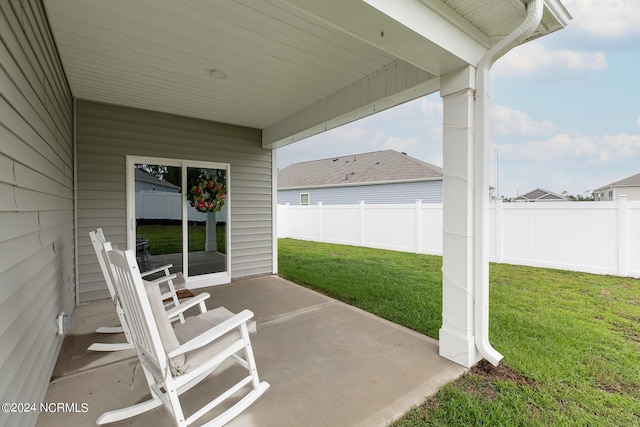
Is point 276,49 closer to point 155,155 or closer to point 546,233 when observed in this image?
point 155,155

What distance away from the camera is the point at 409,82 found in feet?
9.57

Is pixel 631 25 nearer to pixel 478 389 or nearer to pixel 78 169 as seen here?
pixel 478 389

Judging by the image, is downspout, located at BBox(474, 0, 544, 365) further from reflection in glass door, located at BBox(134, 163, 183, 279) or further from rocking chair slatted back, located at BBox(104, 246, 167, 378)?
reflection in glass door, located at BBox(134, 163, 183, 279)

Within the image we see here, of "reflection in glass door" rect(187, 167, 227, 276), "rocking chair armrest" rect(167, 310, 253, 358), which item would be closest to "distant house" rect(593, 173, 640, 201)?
"reflection in glass door" rect(187, 167, 227, 276)

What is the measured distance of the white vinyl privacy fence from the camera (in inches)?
195

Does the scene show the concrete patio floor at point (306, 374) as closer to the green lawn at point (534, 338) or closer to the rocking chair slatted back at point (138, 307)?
the green lawn at point (534, 338)

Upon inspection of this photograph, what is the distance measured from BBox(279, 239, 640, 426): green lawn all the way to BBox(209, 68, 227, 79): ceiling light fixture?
3346 millimetres

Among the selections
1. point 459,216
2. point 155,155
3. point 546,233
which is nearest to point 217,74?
point 155,155

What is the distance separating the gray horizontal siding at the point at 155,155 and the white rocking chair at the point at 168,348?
9.72 feet

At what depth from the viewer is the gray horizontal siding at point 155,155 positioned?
13.1 feet

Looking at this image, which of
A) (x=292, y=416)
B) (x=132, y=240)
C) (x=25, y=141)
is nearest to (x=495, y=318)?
(x=292, y=416)

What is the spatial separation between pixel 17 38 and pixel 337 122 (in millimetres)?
3265

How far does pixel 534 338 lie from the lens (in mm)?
2795

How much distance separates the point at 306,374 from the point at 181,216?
357 cm
